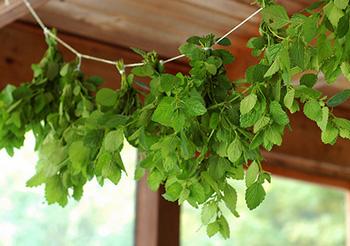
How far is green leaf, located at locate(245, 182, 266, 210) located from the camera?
136 centimetres

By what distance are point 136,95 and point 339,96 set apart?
611mm

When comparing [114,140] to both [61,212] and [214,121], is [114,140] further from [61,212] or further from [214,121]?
[61,212]

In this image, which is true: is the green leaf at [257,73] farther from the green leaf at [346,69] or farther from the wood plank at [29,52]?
the wood plank at [29,52]

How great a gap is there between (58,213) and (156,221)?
395 mm

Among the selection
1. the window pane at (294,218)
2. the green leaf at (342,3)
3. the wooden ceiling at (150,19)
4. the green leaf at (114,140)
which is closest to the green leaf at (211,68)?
the green leaf at (114,140)

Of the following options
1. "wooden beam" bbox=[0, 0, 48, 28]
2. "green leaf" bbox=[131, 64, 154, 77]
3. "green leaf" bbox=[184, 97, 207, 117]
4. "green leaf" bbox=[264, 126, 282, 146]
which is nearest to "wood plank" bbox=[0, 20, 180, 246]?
"wooden beam" bbox=[0, 0, 48, 28]

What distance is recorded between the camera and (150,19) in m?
2.61

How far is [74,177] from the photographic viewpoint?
175 cm

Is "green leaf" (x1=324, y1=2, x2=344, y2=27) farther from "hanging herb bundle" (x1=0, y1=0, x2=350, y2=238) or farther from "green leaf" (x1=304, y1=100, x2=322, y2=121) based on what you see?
"green leaf" (x1=304, y1=100, x2=322, y2=121)

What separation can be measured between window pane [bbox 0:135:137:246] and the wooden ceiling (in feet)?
1.59

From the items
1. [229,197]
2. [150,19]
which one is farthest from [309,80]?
[150,19]

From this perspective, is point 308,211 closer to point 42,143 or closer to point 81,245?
point 81,245

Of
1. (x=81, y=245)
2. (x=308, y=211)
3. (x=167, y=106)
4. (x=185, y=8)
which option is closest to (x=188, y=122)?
(x=167, y=106)

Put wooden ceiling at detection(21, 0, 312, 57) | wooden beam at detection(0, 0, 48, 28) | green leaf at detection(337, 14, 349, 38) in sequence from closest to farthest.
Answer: green leaf at detection(337, 14, 349, 38) → wooden beam at detection(0, 0, 48, 28) → wooden ceiling at detection(21, 0, 312, 57)
